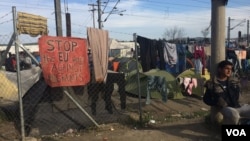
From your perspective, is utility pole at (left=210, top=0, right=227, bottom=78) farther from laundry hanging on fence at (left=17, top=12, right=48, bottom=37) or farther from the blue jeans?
laundry hanging on fence at (left=17, top=12, right=48, bottom=37)

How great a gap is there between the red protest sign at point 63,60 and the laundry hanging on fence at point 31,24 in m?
0.36

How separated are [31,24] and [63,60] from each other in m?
0.83

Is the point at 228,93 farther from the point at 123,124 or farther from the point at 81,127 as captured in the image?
the point at 81,127

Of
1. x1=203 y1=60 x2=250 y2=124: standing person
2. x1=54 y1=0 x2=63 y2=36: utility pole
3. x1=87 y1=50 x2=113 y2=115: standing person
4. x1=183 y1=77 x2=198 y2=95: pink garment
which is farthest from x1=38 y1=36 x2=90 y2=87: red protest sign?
x1=183 y1=77 x2=198 y2=95: pink garment

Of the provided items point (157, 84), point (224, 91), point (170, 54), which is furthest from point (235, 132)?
point (170, 54)

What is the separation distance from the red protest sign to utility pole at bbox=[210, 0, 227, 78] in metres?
2.48

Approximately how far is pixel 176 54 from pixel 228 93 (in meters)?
7.55

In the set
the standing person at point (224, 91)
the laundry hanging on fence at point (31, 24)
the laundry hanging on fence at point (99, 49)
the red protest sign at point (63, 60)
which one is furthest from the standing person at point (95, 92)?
the standing person at point (224, 91)

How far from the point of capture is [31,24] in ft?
21.3

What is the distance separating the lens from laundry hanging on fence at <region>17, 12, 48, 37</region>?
6154mm

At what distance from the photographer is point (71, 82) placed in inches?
267

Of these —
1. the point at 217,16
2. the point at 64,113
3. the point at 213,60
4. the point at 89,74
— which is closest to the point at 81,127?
the point at 64,113

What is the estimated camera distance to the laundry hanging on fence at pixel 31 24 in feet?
20.2

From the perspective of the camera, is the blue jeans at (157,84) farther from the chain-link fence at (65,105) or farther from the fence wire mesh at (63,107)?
the fence wire mesh at (63,107)
